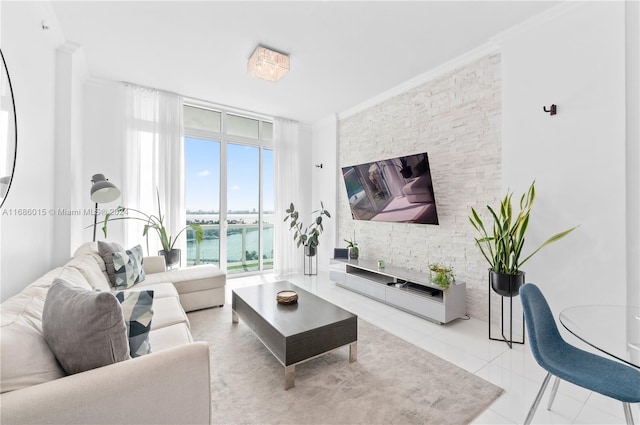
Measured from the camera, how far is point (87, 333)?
3.46ft

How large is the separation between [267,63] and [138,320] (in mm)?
2702

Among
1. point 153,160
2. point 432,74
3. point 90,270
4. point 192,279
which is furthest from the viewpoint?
point 153,160

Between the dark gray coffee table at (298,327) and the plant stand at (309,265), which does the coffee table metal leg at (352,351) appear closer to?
the dark gray coffee table at (298,327)

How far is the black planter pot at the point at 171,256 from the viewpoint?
3.84m

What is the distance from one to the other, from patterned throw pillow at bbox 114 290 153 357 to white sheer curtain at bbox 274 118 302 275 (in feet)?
12.3

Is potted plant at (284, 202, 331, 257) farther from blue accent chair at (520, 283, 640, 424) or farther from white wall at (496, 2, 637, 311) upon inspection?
blue accent chair at (520, 283, 640, 424)

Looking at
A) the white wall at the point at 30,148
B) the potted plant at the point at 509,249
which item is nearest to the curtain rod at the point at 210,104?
the white wall at the point at 30,148

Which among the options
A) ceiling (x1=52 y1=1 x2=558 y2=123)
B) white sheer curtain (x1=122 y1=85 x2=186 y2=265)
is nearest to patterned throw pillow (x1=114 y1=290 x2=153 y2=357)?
ceiling (x1=52 y1=1 x2=558 y2=123)

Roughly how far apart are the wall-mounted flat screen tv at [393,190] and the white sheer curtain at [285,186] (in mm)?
1314

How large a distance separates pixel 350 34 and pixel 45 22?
2.67 m

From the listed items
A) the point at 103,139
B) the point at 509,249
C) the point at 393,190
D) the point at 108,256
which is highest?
the point at 103,139

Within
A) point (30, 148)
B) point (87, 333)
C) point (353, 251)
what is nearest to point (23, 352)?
point (87, 333)

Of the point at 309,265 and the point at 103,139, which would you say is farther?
the point at 309,265

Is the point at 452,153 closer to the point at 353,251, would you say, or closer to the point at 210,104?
the point at 353,251
